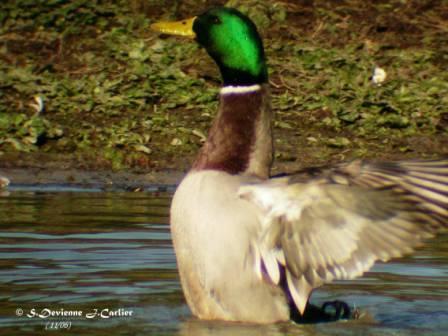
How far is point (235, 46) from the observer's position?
6.38 meters

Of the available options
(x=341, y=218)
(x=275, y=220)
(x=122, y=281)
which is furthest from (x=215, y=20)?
(x=122, y=281)

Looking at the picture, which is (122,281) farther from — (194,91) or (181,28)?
(194,91)

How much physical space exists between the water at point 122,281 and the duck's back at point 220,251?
0.11 metres

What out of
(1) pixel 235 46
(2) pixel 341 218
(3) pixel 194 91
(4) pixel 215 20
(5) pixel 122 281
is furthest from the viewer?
(3) pixel 194 91

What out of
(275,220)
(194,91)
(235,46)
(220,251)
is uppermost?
(235,46)

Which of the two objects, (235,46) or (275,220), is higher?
(235,46)

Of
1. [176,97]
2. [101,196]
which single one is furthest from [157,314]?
[176,97]

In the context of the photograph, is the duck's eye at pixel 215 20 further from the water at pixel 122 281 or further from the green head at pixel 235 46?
the water at pixel 122 281

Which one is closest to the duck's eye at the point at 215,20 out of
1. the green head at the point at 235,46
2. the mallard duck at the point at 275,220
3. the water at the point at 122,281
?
the green head at the point at 235,46

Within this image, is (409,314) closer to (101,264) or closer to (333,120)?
(101,264)

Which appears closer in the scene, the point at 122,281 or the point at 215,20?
the point at 215,20

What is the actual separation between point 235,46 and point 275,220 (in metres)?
0.96

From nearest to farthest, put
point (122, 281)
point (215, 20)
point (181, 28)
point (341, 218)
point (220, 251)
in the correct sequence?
point (341, 218)
point (220, 251)
point (215, 20)
point (181, 28)
point (122, 281)

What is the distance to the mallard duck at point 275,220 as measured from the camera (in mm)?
5766
